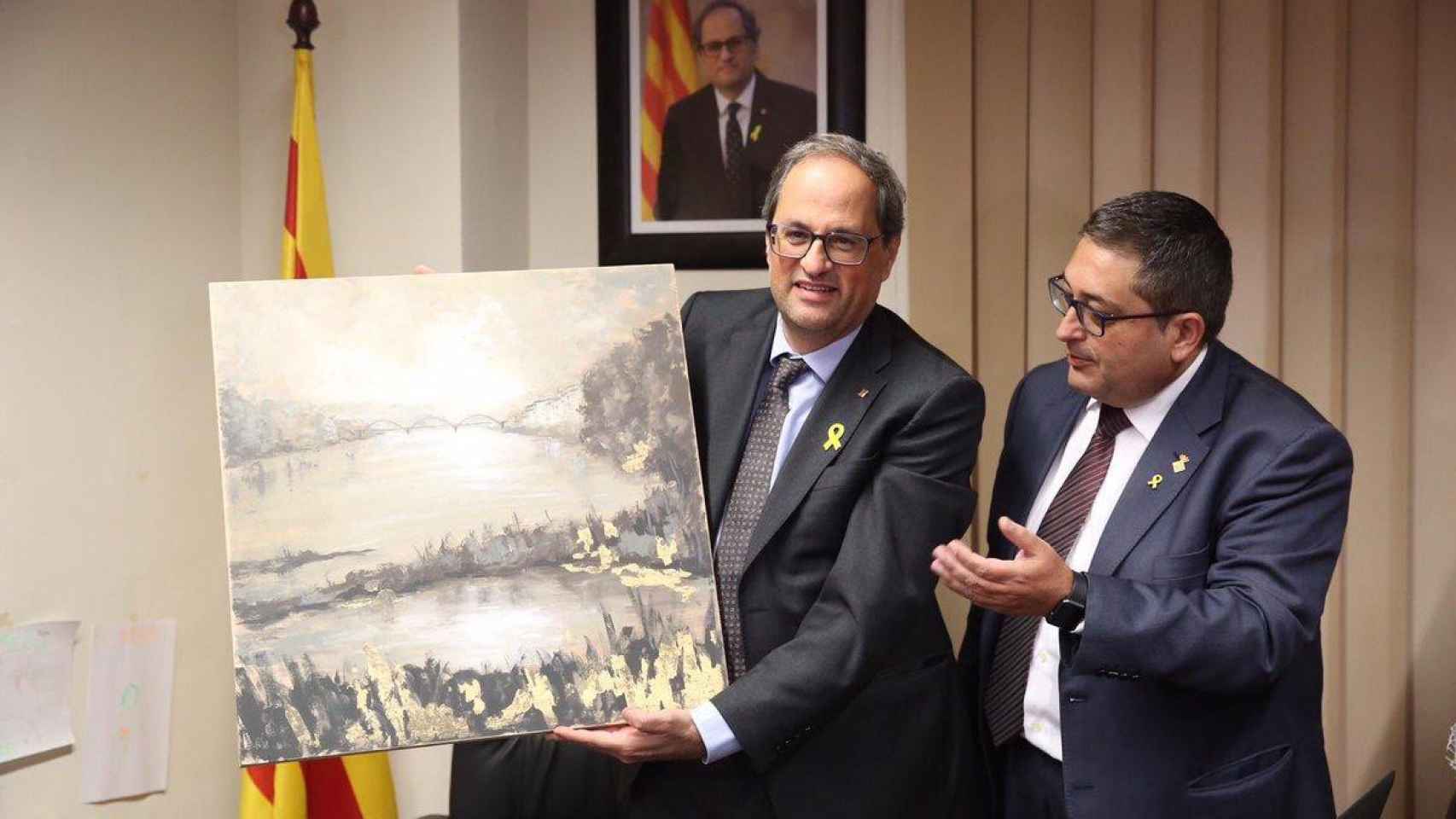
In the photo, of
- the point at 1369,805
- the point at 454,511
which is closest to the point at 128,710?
the point at 454,511

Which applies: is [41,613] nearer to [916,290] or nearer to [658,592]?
[658,592]

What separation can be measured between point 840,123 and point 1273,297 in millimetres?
1013

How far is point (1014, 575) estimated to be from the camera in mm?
1743

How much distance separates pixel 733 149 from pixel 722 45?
24 centimetres

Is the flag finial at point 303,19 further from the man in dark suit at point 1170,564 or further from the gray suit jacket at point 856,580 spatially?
the man in dark suit at point 1170,564

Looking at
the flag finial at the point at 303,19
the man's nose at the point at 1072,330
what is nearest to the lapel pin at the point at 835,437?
the man's nose at the point at 1072,330

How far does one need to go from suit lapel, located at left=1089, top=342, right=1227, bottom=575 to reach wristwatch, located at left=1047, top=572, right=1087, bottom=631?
0.12m

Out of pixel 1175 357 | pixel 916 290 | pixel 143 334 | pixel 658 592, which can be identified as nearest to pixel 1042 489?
pixel 1175 357

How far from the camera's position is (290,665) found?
1.77 meters

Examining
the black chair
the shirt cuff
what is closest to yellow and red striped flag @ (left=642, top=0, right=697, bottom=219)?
the shirt cuff

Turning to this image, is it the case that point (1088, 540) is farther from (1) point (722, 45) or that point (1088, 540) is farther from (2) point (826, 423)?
(1) point (722, 45)

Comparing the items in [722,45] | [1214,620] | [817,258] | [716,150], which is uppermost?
[722,45]

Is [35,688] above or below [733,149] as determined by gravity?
below

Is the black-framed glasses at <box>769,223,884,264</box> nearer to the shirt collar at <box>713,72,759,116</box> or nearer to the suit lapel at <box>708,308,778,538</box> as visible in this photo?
the suit lapel at <box>708,308,778,538</box>
